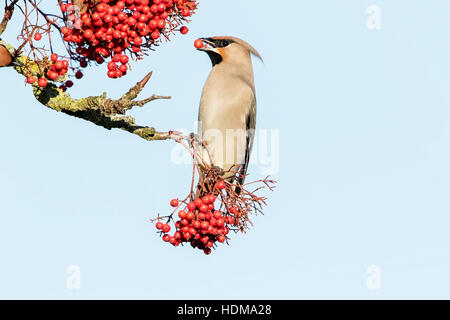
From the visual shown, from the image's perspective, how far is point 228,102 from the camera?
5793 mm

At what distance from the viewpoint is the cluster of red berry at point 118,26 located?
10.1ft

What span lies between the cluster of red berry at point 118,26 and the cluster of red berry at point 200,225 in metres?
0.97

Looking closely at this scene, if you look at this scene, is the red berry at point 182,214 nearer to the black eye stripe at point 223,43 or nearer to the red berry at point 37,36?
the red berry at point 37,36

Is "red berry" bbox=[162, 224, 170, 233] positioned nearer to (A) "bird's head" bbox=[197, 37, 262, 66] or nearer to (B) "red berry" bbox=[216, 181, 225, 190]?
(B) "red berry" bbox=[216, 181, 225, 190]

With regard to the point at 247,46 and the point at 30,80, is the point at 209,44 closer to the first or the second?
the point at 247,46

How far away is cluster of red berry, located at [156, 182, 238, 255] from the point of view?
3.88 metres

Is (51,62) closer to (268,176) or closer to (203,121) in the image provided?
(268,176)

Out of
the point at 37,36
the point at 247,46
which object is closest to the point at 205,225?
the point at 37,36

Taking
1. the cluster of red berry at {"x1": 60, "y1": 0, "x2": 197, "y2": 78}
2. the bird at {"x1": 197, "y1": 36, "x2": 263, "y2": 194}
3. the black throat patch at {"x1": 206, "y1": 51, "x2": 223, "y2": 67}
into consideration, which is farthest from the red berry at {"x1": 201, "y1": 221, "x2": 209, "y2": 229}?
the black throat patch at {"x1": 206, "y1": 51, "x2": 223, "y2": 67}
